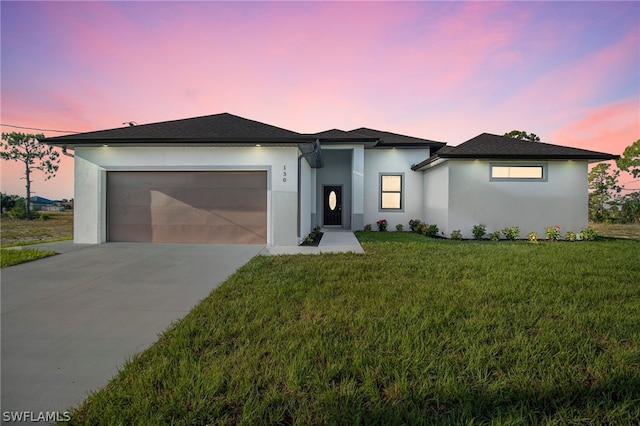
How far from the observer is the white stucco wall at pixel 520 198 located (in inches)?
387

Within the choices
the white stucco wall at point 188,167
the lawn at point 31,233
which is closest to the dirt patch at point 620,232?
the white stucco wall at point 188,167

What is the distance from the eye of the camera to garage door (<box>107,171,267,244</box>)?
8.31m

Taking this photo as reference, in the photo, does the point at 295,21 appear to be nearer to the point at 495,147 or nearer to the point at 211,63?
the point at 211,63

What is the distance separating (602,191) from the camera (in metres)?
20.8

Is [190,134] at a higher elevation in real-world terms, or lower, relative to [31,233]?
higher

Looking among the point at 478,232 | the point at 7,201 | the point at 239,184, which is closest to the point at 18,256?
the point at 239,184

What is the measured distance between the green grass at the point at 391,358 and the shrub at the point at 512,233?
5.44 metres

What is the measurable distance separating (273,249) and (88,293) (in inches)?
163

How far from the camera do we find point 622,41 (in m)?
9.09

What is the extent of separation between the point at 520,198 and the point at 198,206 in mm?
11291

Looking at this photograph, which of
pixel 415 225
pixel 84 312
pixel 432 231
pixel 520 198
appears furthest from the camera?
pixel 415 225

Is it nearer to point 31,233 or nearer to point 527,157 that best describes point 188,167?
point 31,233

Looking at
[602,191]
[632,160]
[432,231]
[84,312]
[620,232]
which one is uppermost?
[632,160]

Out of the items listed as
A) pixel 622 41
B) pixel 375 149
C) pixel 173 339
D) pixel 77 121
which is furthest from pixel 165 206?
pixel 622 41
